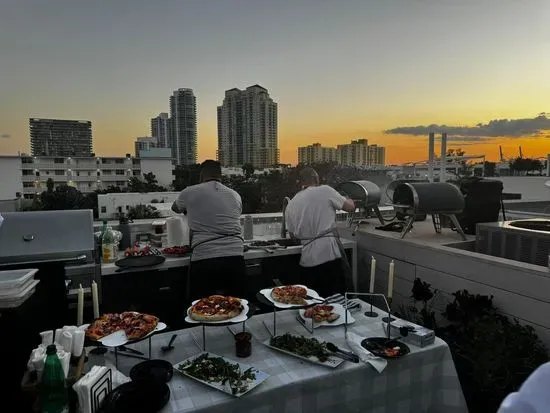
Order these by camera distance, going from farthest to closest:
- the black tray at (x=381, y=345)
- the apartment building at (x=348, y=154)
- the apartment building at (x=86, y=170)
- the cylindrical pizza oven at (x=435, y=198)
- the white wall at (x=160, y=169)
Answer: the apartment building at (x=348, y=154)
the white wall at (x=160, y=169)
the apartment building at (x=86, y=170)
the cylindrical pizza oven at (x=435, y=198)
the black tray at (x=381, y=345)

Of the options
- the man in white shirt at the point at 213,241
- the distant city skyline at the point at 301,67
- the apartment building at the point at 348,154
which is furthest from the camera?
the distant city skyline at the point at 301,67

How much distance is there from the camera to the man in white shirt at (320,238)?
9.37ft

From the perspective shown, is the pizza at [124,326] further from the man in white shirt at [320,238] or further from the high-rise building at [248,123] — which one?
the high-rise building at [248,123]

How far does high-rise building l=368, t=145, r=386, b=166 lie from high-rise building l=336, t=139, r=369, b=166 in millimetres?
61

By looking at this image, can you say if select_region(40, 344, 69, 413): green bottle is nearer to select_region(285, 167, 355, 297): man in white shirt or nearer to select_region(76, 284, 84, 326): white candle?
select_region(76, 284, 84, 326): white candle

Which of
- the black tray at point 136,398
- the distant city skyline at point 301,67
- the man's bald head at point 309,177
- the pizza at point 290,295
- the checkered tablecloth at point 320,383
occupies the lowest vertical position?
the checkered tablecloth at point 320,383

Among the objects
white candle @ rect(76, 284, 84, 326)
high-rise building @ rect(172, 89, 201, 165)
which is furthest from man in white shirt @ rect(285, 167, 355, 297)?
high-rise building @ rect(172, 89, 201, 165)

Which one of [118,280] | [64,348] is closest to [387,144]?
[118,280]

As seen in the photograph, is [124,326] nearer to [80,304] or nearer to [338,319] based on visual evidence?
[80,304]

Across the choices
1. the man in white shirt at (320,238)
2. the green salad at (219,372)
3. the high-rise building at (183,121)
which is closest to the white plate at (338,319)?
the green salad at (219,372)

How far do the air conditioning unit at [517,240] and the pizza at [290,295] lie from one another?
5.14 ft

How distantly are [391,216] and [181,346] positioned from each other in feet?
10.5

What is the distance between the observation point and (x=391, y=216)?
4.25 metres

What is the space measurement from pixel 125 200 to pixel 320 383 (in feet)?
9.49
